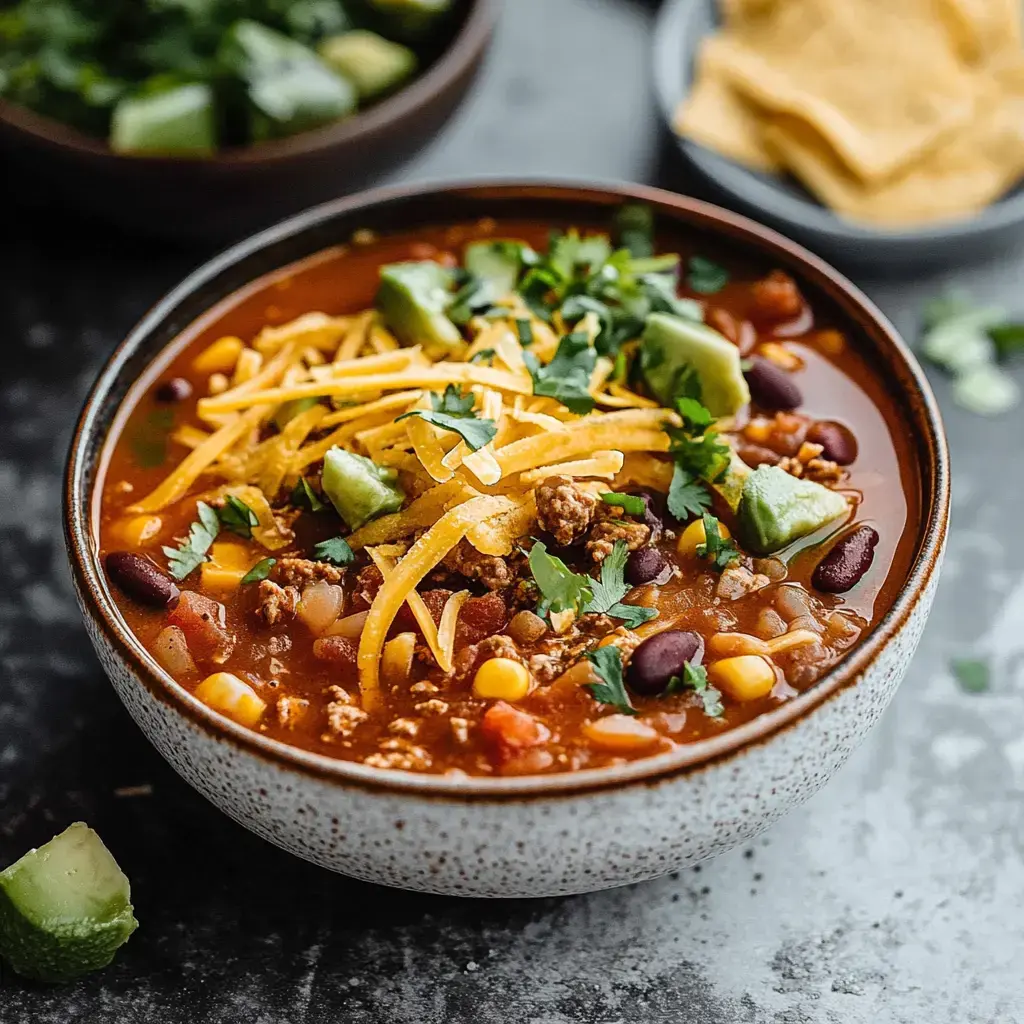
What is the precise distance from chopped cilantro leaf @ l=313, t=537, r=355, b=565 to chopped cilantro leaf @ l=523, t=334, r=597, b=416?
524 mm

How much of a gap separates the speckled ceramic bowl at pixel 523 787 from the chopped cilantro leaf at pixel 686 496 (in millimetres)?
453

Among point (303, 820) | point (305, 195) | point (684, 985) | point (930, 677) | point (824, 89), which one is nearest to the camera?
point (303, 820)

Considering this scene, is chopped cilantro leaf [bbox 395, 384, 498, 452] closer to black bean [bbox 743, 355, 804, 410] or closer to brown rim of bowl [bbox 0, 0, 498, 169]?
black bean [bbox 743, 355, 804, 410]

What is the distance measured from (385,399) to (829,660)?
3.52 feet

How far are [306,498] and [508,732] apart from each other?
2.47 feet

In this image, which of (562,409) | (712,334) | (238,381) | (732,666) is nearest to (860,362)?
(712,334)

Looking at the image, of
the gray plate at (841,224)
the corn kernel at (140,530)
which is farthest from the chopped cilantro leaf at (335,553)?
the gray plate at (841,224)

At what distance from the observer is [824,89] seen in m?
4.66

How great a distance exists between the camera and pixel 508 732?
256cm

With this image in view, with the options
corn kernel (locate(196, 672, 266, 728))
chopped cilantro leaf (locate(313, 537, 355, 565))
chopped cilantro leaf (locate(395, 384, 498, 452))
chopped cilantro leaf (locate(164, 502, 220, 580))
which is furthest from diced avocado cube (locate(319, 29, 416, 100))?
corn kernel (locate(196, 672, 266, 728))

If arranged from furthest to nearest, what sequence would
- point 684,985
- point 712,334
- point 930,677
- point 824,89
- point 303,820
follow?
point 824,89
point 930,677
point 712,334
point 684,985
point 303,820

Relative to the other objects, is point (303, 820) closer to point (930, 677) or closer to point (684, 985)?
point (684, 985)

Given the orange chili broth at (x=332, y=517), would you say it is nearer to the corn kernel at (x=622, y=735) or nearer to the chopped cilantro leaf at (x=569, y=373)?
the corn kernel at (x=622, y=735)

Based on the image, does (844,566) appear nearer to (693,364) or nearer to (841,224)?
(693,364)
